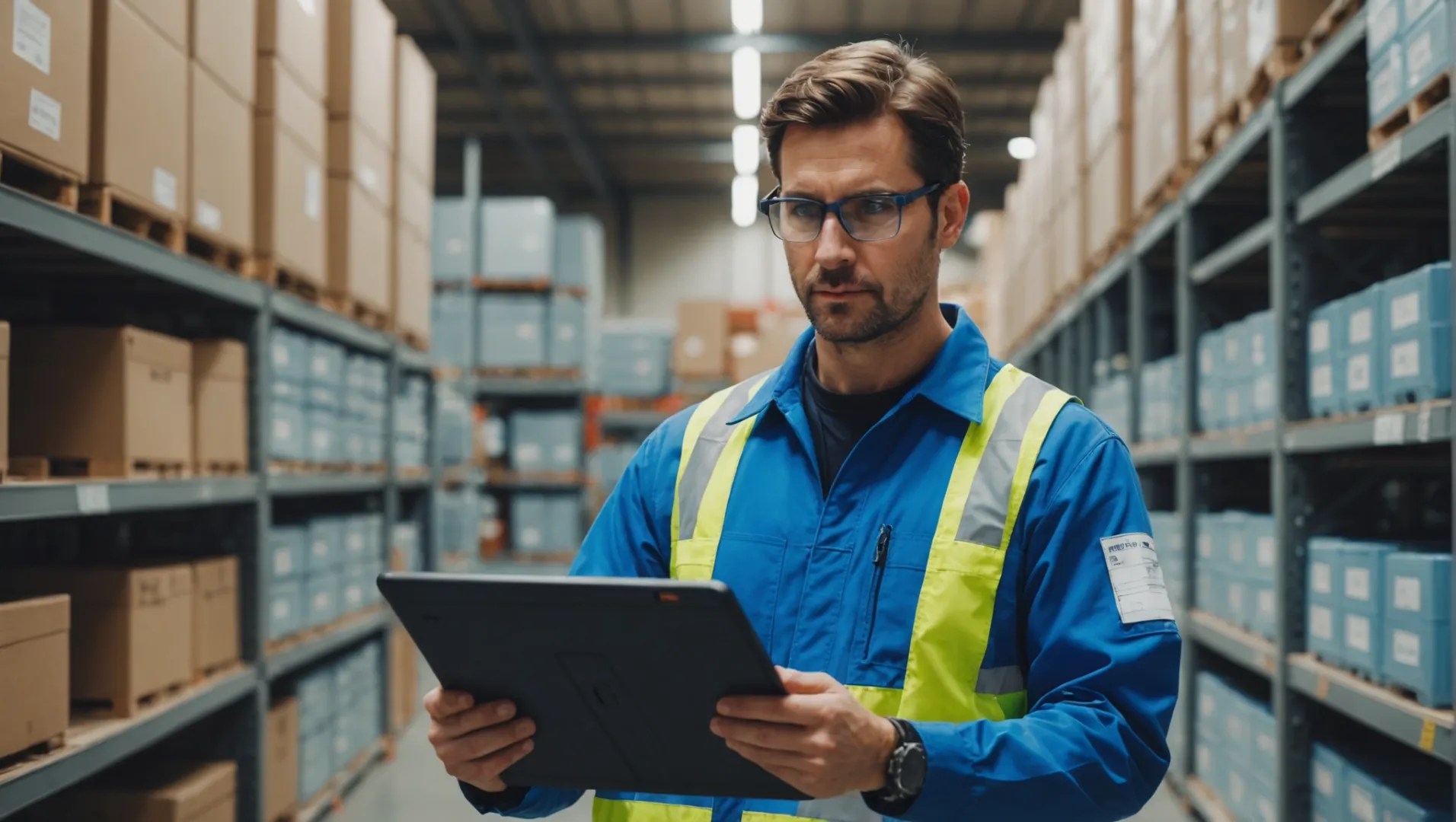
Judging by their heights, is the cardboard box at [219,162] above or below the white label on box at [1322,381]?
above

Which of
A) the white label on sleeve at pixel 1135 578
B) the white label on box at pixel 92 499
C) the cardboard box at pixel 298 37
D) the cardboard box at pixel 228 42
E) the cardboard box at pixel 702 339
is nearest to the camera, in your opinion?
the white label on sleeve at pixel 1135 578

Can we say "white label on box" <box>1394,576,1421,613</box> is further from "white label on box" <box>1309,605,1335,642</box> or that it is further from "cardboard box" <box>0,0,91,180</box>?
"cardboard box" <box>0,0,91,180</box>

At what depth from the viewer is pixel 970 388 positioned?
182cm

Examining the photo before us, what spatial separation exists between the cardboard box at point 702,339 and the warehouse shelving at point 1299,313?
18.1 ft

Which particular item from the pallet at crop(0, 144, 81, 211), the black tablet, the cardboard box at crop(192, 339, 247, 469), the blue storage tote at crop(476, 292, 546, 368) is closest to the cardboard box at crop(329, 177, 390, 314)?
the cardboard box at crop(192, 339, 247, 469)

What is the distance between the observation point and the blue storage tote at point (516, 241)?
9.80 meters

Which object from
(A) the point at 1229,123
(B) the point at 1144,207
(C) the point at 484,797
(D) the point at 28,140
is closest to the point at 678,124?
(B) the point at 1144,207

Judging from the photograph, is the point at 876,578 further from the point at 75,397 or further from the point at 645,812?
the point at 75,397

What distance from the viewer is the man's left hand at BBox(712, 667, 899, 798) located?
1.34 meters

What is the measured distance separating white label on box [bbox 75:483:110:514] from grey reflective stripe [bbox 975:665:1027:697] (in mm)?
2155

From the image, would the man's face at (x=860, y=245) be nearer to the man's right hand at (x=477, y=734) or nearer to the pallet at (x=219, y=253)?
the man's right hand at (x=477, y=734)

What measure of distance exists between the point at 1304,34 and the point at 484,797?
3.29 meters

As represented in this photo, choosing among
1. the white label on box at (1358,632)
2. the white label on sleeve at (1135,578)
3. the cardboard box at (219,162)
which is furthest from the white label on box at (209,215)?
the white label on box at (1358,632)

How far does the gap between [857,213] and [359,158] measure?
12.5 feet
